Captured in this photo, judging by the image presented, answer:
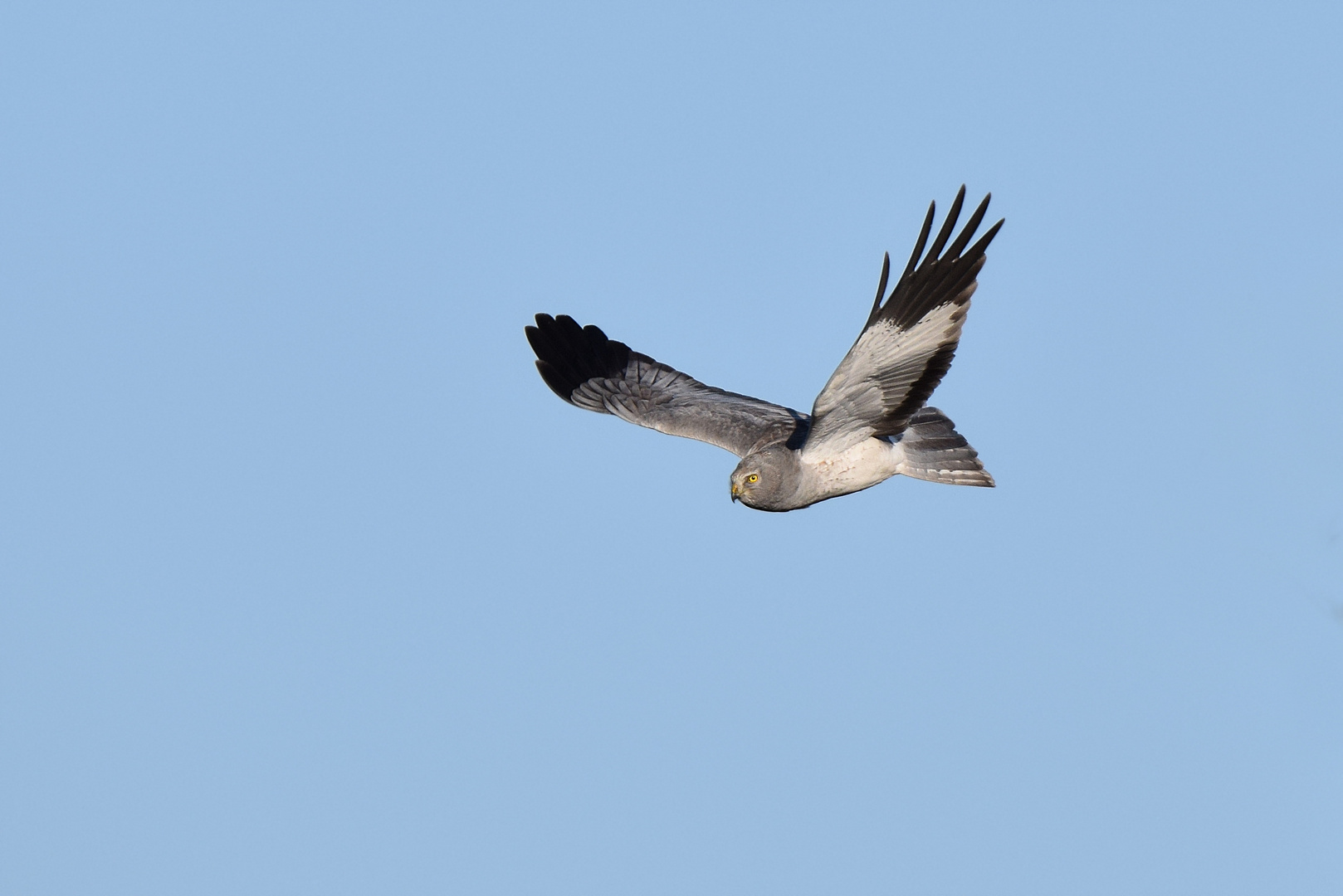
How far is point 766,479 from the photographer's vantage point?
13031mm

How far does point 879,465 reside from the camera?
13328 mm

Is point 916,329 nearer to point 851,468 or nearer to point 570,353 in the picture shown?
point 851,468

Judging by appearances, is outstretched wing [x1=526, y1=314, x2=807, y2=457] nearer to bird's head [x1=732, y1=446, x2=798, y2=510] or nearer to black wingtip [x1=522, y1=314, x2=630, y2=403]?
black wingtip [x1=522, y1=314, x2=630, y2=403]

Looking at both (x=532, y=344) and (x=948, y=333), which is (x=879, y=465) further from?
(x=532, y=344)

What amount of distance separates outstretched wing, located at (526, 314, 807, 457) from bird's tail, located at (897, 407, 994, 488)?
1.64 m

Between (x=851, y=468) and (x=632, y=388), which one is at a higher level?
(x=632, y=388)

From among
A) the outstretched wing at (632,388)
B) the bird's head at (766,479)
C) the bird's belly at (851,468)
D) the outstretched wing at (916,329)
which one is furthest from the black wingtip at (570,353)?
the outstretched wing at (916,329)

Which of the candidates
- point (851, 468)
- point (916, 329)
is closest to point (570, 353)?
point (851, 468)

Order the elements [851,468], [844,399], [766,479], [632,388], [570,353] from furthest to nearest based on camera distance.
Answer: [570,353]
[632,388]
[851,468]
[766,479]
[844,399]

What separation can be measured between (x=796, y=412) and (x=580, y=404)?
269 cm

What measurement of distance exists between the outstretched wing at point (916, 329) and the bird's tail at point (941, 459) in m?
1.91

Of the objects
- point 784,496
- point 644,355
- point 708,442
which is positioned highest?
point 644,355

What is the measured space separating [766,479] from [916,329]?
2.35 m

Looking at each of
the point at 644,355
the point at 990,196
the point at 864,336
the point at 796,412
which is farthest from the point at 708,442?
the point at 990,196
